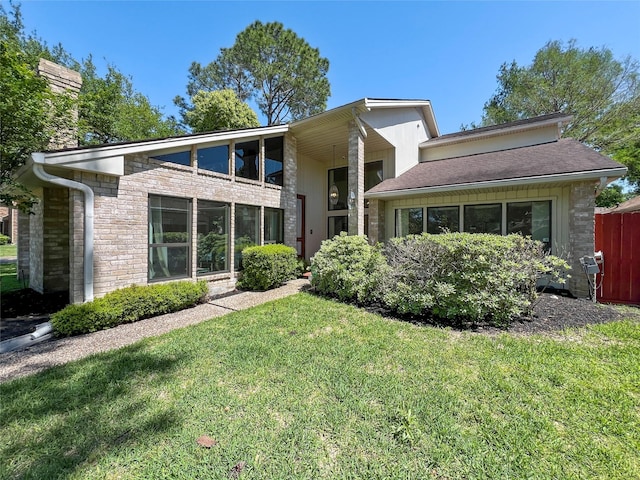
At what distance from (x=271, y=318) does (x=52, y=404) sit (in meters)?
3.19

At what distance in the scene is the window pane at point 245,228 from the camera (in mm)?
8727

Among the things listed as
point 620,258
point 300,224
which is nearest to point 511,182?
point 620,258

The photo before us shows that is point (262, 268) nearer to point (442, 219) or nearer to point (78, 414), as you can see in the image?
point (78, 414)

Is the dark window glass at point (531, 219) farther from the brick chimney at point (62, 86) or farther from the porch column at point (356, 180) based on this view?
the brick chimney at point (62, 86)

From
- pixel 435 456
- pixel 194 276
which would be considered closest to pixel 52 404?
pixel 435 456

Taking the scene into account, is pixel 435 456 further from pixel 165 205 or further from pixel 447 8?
pixel 447 8

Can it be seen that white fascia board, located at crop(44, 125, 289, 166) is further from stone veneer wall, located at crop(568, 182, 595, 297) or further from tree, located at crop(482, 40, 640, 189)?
tree, located at crop(482, 40, 640, 189)

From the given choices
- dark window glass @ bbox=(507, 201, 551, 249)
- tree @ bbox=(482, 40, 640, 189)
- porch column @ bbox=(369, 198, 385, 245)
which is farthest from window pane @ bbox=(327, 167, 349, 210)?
tree @ bbox=(482, 40, 640, 189)

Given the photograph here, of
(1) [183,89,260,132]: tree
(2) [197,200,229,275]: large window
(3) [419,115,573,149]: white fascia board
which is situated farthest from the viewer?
(1) [183,89,260,132]: tree

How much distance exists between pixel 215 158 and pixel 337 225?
644 cm

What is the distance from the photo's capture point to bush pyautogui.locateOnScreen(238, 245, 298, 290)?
8.09 metres

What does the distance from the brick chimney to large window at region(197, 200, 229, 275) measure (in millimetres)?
3758

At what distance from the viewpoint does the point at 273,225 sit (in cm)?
1014

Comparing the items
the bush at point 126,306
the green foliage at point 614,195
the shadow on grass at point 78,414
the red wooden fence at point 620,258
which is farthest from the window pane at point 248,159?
the green foliage at point 614,195
